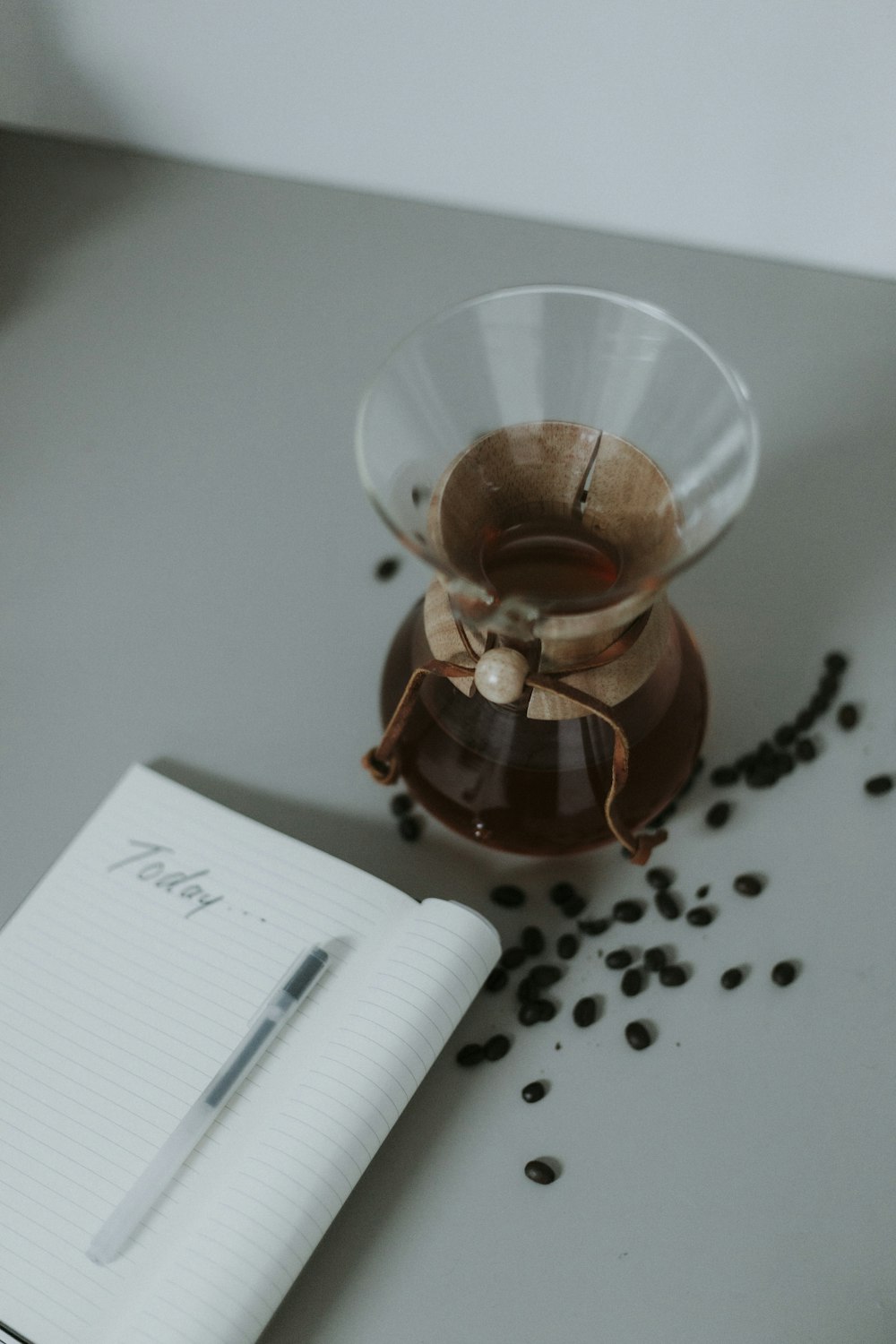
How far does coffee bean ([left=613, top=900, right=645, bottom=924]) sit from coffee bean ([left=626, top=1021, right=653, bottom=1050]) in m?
0.07

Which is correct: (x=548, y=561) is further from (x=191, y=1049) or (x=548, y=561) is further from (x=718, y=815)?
(x=191, y=1049)

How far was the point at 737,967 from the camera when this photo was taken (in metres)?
0.77

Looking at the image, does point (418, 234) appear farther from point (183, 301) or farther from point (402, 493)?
point (402, 493)

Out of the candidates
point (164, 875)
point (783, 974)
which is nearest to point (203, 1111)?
point (164, 875)

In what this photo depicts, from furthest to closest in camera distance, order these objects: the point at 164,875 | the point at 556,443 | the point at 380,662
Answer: the point at 380,662
the point at 164,875
the point at 556,443

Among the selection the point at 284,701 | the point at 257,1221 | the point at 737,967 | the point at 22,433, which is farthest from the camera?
the point at 22,433

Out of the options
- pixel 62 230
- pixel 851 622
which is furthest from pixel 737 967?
pixel 62 230

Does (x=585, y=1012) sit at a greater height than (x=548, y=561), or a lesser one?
lesser

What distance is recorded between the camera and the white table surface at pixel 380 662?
688 millimetres

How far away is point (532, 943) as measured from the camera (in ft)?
2.54

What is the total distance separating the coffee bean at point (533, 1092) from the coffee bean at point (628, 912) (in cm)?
12

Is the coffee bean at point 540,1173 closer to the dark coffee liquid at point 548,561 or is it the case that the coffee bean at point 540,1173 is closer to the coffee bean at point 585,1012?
the coffee bean at point 585,1012

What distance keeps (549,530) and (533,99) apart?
18.8 inches

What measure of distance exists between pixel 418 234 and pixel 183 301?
0.23m
